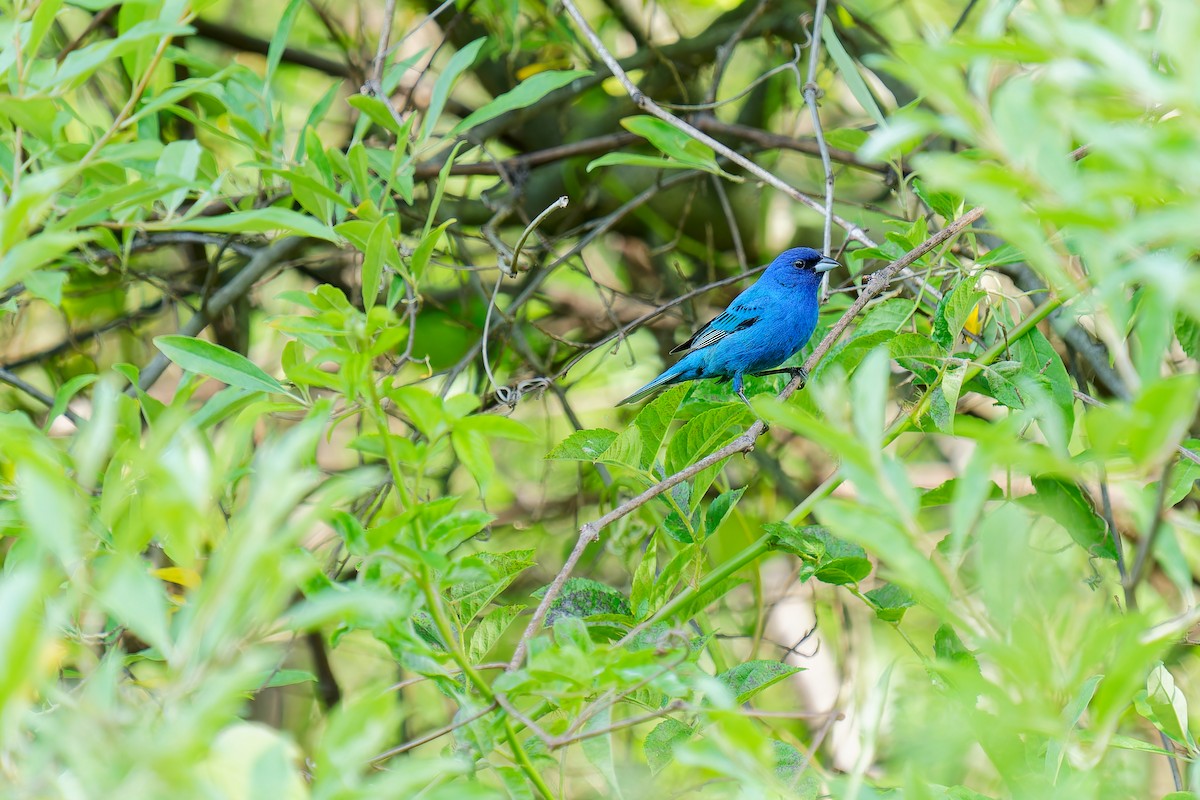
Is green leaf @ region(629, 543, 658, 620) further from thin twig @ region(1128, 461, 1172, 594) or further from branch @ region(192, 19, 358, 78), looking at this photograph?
branch @ region(192, 19, 358, 78)

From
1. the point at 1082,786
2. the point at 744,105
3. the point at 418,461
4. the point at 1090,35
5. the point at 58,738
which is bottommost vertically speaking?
the point at 744,105

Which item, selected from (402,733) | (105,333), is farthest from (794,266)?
(105,333)

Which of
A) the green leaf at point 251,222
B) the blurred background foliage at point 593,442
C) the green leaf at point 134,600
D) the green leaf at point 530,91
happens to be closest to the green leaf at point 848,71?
the blurred background foliage at point 593,442

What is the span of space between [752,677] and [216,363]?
1.25m

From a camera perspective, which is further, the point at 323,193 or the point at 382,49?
the point at 382,49

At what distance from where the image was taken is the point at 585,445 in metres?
2.28

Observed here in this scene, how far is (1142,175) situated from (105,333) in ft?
14.7

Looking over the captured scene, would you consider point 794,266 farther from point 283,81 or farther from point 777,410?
point 777,410

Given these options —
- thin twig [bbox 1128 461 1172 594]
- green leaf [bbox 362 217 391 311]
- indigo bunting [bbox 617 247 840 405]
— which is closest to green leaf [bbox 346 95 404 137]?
green leaf [bbox 362 217 391 311]

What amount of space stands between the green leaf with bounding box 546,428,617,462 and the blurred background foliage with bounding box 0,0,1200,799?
0.01 metres

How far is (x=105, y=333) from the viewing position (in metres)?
4.64

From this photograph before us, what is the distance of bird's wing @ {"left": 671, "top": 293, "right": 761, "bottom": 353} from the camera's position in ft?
14.8

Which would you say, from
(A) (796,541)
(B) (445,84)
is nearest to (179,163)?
(B) (445,84)

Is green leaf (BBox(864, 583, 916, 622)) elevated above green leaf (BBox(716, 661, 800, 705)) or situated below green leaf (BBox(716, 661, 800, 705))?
below
